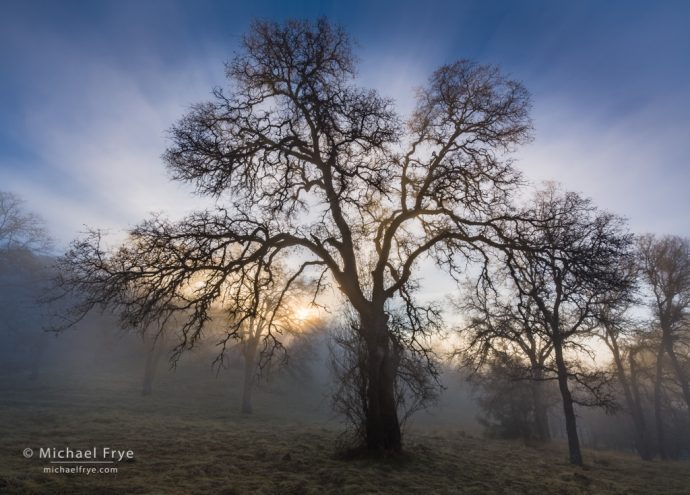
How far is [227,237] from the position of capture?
31.5 feet

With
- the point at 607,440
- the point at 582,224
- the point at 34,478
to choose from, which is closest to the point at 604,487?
the point at 582,224

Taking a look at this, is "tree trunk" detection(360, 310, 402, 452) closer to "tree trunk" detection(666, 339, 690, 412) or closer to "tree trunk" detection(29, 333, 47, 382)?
"tree trunk" detection(666, 339, 690, 412)

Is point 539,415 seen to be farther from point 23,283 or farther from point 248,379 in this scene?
point 23,283

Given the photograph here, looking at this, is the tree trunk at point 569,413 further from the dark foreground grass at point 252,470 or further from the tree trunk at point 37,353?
the tree trunk at point 37,353

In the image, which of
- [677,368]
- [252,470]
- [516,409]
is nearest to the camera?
[252,470]

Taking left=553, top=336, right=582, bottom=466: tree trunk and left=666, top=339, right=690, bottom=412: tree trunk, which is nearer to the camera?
left=553, top=336, right=582, bottom=466: tree trunk

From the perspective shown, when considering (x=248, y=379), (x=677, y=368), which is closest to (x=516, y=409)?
(x=677, y=368)

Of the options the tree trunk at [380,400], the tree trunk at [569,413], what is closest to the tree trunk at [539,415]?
the tree trunk at [569,413]

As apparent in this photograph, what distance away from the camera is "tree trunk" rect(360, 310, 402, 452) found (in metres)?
9.66

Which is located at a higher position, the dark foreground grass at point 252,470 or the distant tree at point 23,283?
Result: the distant tree at point 23,283

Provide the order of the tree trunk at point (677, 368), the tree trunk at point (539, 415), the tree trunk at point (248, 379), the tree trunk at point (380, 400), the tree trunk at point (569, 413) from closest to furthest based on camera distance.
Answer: the tree trunk at point (380, 400), the tree trunk at point (569, 413), the tree trunk at point (539, 415), the tree trunk at point (677, 368), the tree trunk at point (248, 379)

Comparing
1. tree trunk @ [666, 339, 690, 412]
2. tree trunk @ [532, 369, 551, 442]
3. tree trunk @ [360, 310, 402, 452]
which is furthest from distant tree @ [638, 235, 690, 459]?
tree trunk @ [360, 310, 402, 452]

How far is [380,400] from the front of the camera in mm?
9805

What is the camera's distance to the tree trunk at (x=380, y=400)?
9.66 meters
